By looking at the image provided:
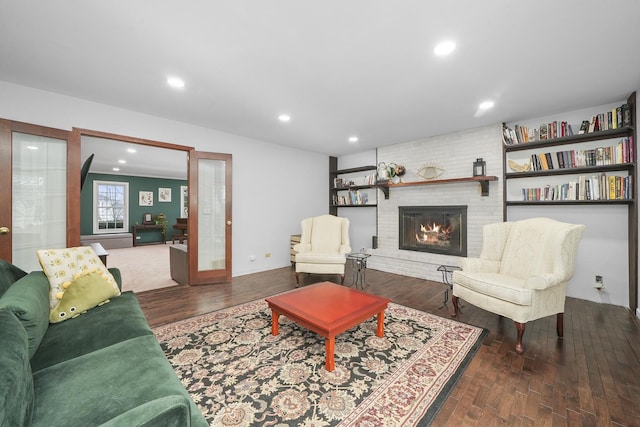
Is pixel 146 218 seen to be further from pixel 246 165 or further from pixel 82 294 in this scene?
pixel 82 294

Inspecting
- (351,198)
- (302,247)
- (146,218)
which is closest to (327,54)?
(302,247)

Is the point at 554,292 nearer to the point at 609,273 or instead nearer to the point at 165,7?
the point at 609,273

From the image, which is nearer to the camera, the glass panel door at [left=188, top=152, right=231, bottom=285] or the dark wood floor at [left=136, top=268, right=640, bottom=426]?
the dark wood floor at [left=136, top=268, right=640, bottom=426]

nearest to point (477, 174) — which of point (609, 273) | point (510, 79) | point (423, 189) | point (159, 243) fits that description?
point (423, 189)

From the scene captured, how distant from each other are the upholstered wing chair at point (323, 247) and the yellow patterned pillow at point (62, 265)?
2359 millimetres

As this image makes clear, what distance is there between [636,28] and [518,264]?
6.77 feet

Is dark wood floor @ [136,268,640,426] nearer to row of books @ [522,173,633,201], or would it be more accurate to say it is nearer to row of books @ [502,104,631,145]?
row of books @ [522,173,633,201]

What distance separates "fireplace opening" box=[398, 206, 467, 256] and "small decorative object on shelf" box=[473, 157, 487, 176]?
0.58m

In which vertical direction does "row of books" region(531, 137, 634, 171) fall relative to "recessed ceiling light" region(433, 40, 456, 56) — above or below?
below

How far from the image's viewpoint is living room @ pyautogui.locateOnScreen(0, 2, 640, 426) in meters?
2.69

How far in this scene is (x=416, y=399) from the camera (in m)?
1.58

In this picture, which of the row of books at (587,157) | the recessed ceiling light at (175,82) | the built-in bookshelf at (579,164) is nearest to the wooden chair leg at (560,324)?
the built-in bookshelf at (579,164)

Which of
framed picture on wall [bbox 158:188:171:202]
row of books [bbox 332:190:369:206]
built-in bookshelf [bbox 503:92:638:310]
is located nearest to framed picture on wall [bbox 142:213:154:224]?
framed picture on wall [bbox 158:188:171:202]

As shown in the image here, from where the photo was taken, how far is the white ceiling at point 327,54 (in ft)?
5.61
